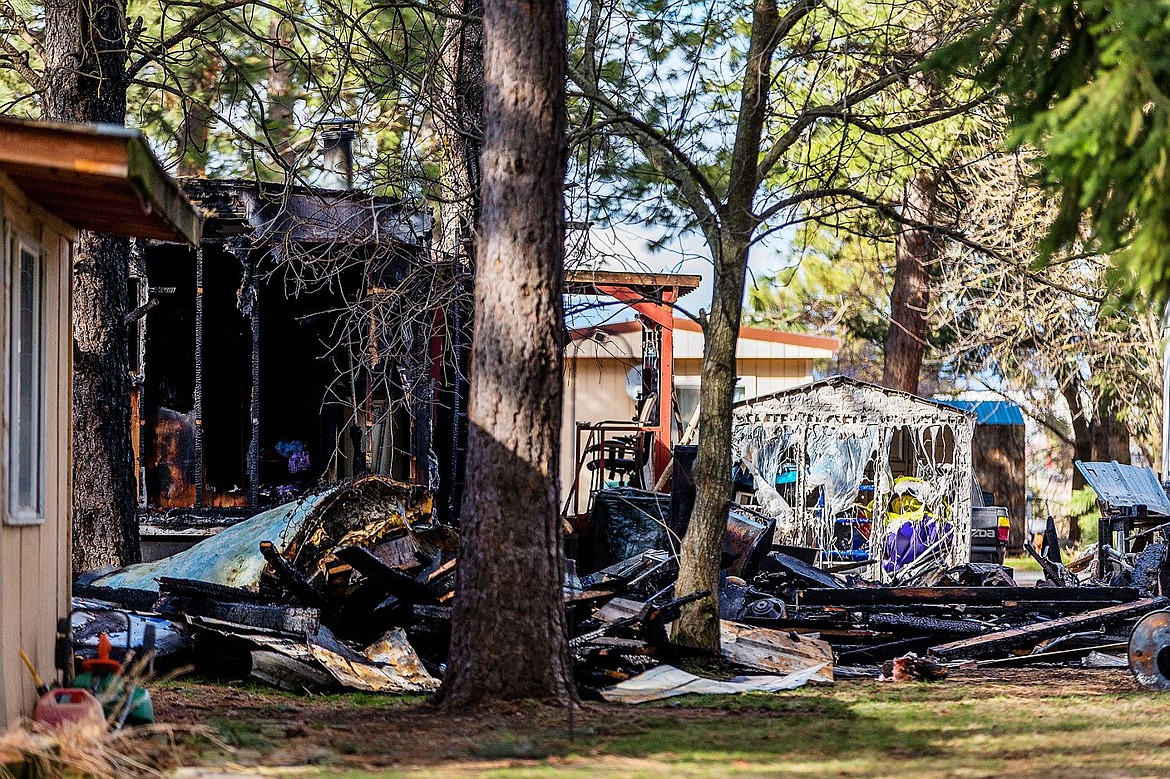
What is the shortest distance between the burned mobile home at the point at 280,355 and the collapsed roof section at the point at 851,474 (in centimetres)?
660

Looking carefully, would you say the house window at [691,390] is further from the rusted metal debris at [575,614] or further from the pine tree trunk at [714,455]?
the pine tree trunk at [714,455]

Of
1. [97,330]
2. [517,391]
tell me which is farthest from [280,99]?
[517,391]

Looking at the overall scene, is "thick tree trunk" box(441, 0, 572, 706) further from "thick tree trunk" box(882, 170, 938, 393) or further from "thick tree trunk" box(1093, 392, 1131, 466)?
"thick tree trunk" box(1093, 392, 1131, 466)

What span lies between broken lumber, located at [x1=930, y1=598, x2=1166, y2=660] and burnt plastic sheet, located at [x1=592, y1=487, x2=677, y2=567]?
17.1 feet

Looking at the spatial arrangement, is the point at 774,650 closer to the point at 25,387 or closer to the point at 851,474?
the point at 25,387

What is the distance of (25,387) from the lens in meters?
7.34

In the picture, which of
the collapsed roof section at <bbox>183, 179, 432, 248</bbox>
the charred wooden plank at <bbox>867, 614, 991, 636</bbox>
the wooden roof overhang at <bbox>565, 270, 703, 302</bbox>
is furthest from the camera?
the collapsed roof section at <bbox>183, 179, 432, 248</bbox>

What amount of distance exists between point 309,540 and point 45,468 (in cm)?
441

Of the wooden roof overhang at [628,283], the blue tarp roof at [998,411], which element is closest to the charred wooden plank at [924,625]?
the wooden roof overhang at [628,283]

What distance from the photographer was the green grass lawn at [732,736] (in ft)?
21.7

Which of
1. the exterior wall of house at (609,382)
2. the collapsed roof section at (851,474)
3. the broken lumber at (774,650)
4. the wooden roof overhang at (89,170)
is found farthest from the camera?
the exterior wall of house at (609,382)

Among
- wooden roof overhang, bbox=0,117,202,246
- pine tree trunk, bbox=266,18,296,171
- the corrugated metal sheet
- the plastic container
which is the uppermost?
pine tree trunk, bbox=266,18,296,171

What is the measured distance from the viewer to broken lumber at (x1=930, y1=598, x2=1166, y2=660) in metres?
11.9

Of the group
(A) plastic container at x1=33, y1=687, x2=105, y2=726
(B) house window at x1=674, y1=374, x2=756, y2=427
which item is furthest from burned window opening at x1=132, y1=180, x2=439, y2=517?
(B) house window at x1=674, y1=374, x2=756, y2=427
